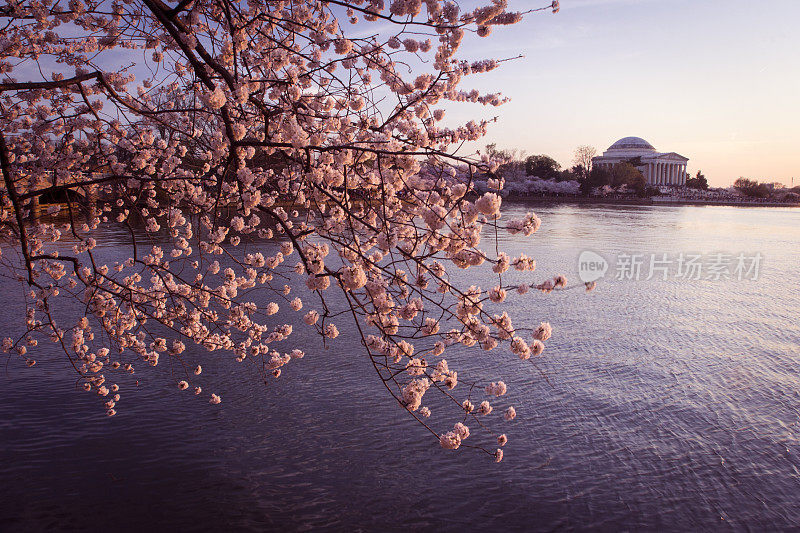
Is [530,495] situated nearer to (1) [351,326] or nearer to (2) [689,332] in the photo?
(1) [351,326]

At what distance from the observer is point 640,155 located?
128 m

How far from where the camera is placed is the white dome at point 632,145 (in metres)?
132

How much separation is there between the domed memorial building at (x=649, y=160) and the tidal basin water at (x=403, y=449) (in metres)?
122

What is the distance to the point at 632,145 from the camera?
134m

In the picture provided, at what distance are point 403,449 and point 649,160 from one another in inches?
5235

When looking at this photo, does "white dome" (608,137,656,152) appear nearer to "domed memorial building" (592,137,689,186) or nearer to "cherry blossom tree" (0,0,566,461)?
"domed memorial building" (592,137,689,186)

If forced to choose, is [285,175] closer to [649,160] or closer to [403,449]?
[403,449]

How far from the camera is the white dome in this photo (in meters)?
132

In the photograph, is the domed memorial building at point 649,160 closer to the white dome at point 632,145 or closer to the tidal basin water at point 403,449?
the white dome at point 632,145

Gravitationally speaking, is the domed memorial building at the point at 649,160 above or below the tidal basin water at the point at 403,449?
above

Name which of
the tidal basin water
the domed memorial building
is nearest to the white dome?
the domed memorial building

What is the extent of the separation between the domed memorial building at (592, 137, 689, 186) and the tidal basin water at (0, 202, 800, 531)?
121525 millimetres

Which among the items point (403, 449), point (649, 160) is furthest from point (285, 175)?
point (649, 160)

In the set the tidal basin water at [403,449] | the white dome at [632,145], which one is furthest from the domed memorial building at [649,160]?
the tidal basin water at [403,449]
